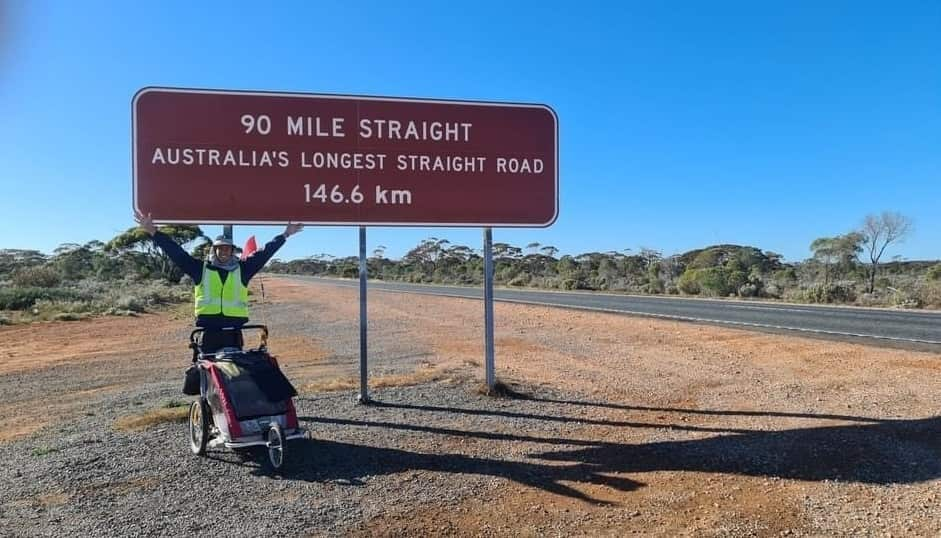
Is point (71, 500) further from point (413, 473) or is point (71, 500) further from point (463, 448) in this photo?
point (463, 448)

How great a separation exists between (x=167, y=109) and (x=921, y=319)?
20436 mm

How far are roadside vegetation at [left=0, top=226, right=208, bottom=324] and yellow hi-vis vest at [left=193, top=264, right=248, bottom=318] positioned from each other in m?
10.9

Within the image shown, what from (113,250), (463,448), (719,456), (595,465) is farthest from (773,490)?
(113,250)

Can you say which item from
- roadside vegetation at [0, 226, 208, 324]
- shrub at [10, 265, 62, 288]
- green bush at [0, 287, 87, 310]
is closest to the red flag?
roadside vegetation at [0, 226, 208, 324]

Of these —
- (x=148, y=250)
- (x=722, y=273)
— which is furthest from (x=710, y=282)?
(x=148, y=250)

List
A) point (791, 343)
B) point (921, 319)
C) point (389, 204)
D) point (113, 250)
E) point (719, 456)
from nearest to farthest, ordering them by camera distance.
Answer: point (719, 456)
point (389, 204)
point (791, 343)
point (921, 319)
point (113, 250)

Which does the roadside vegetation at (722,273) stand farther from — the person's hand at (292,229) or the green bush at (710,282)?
the person's hand at (292,229)

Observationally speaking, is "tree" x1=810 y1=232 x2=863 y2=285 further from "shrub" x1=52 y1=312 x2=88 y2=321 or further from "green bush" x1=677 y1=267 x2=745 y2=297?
"shrub" x1=52 y1=312 x2=88 y2=321

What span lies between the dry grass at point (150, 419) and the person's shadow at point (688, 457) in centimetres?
162

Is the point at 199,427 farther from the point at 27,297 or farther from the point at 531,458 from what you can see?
the point at 27,297

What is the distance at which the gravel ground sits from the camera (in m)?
4.13

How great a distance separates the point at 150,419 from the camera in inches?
266

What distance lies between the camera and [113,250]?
63.7 meters

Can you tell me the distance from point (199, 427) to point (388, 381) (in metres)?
3.66
